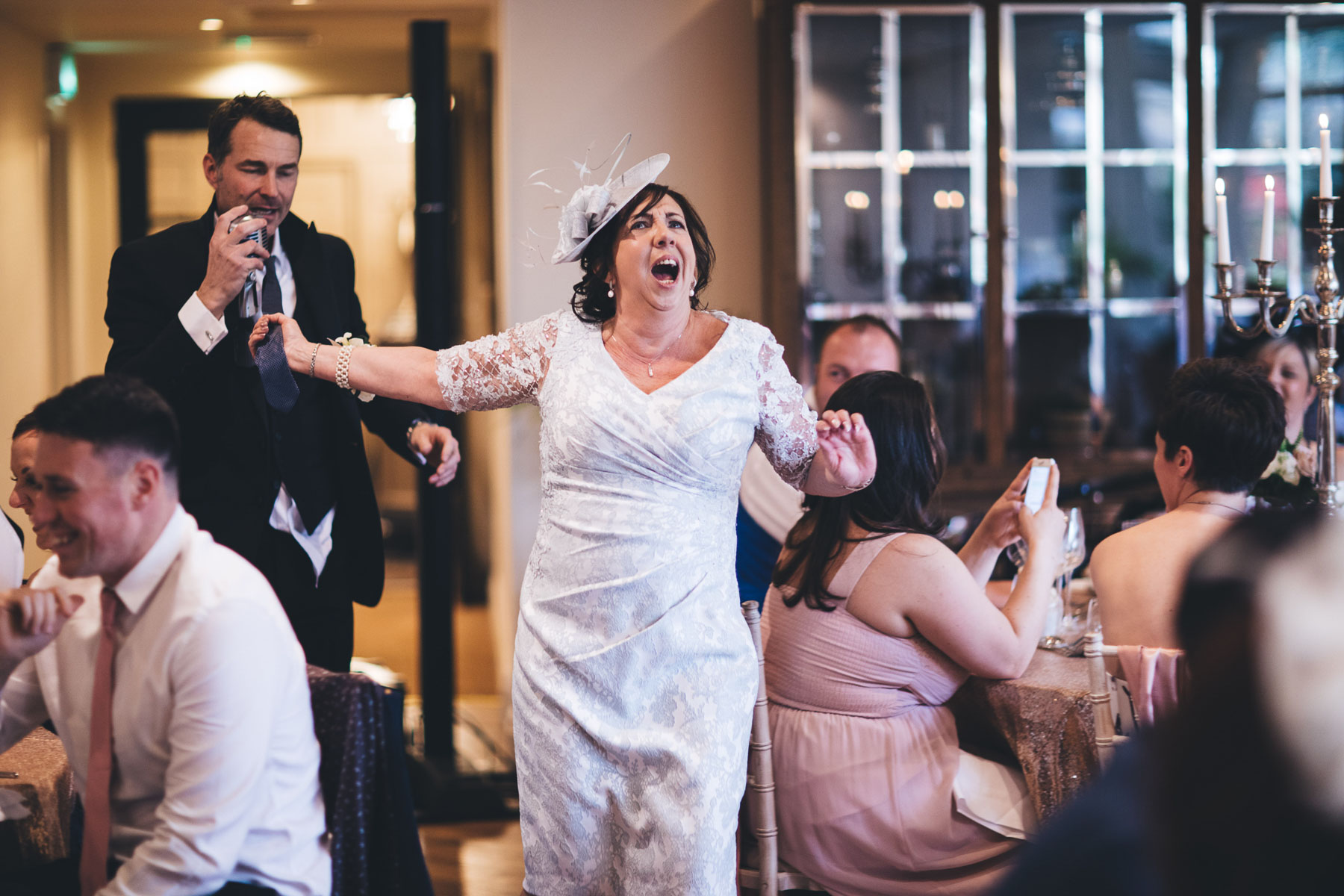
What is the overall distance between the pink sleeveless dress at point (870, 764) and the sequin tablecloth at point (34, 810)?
113 centimetres

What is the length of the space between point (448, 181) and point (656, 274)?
1753 millimetres

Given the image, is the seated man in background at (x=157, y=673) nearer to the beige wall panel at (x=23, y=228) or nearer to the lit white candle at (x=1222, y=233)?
the lit white candle at (x=1222, y=233)

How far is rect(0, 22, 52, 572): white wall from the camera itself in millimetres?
4746

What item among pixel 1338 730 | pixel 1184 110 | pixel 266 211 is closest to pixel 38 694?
pixel 266 211

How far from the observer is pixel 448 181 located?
351 centimetres

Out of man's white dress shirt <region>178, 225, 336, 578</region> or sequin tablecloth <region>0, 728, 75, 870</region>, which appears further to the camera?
man's white dress shirt <region>178, 225, 336, 578</region>

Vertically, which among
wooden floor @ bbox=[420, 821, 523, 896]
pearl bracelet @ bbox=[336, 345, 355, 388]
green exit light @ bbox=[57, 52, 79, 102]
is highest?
green exit light @ bbox=[57, 52, 79, 102]

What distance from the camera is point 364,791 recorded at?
1.43 meters

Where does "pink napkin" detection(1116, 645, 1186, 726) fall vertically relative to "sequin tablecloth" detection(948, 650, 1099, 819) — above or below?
above

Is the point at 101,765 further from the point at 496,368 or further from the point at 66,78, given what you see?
the point at 66,78

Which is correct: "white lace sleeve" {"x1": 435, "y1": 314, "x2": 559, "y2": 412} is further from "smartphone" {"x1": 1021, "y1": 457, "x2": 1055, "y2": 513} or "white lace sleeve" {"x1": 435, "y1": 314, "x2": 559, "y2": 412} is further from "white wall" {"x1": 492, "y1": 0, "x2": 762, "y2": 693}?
"white wall" {"x1": 492, "y1": 0, "x2": 762, "y2": 693}

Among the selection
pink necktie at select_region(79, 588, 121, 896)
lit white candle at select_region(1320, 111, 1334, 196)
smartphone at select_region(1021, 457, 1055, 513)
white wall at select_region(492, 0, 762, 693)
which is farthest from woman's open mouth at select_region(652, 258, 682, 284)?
white wall at select_region(492, 0, 762, 693)

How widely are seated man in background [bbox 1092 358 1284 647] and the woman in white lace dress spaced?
0.50m

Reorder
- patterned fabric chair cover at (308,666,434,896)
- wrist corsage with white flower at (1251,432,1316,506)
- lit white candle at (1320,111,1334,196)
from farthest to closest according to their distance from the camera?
wrist corsage with white flower at (1251,432,1316,506) → lit white candle at (1320,111,1334,196) → patterned fabric chair cover at (308,666,434,896)
